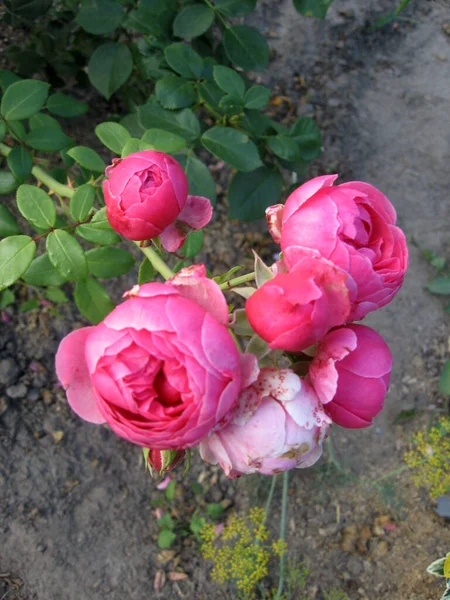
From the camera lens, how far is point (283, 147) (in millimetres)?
1464

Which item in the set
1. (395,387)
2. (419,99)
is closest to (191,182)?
(395,387)

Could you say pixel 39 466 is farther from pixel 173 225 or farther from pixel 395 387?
pixel 395 387

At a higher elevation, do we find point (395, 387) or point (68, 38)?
point (68, 38)

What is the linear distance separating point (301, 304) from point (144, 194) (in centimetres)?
31

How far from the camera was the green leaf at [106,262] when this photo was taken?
1239mm

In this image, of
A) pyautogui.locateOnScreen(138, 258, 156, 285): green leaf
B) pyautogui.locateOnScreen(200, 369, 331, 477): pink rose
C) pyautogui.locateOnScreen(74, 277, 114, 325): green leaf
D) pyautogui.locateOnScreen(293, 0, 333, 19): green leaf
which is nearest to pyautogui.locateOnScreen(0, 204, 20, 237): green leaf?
pyautogui.locateOnScreen(74, 277, 114, 325): green leaf

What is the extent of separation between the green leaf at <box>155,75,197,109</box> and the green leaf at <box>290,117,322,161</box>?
389 millimetres

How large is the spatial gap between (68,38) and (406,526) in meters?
2.04

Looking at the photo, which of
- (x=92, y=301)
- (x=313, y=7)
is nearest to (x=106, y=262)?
(x=92, y=301)

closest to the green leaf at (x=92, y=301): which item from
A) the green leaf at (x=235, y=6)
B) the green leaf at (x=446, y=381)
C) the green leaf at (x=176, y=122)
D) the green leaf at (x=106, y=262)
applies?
the green leaf at (x=106, y=262)

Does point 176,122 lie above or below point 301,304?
below

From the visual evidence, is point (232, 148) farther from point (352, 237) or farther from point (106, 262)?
point (352, 237)

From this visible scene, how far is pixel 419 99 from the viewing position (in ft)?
8.27

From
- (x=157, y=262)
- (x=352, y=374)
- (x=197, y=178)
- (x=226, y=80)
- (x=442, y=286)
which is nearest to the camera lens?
(x=352, y=374)
